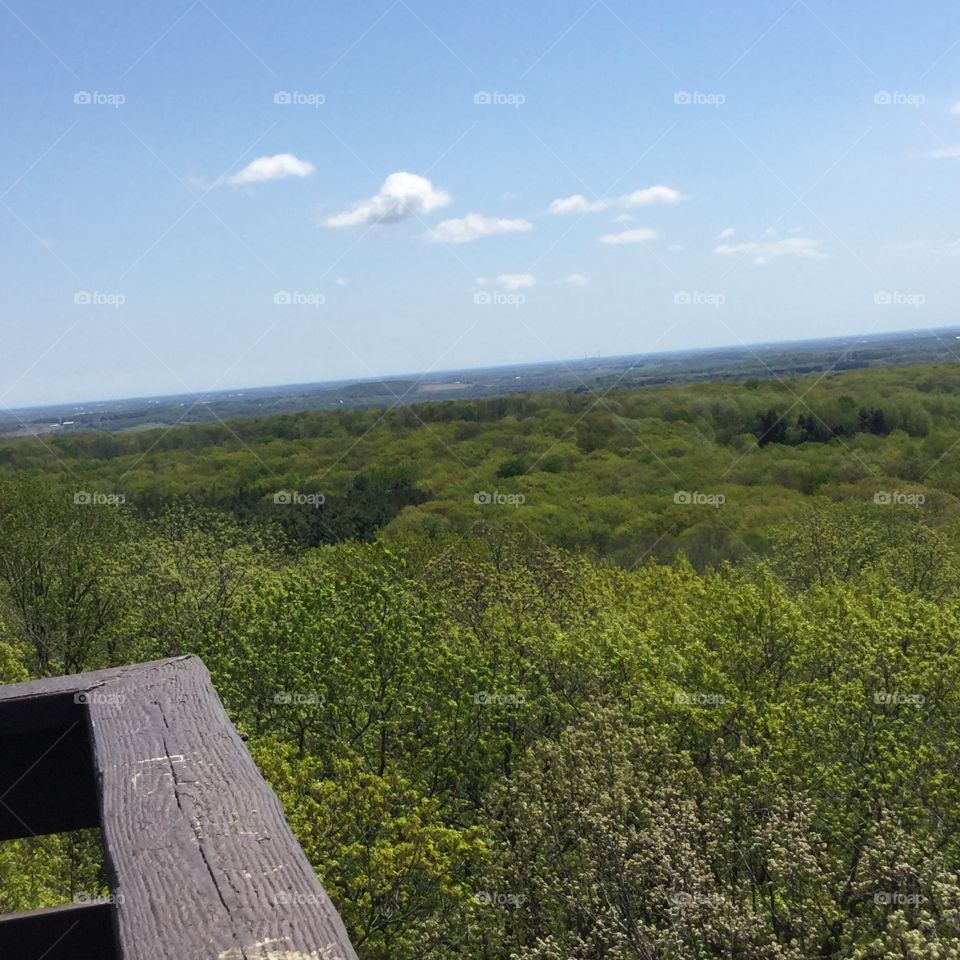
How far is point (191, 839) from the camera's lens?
2.12 m

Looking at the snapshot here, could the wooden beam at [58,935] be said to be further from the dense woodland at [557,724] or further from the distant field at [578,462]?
the distant field at [578,462]

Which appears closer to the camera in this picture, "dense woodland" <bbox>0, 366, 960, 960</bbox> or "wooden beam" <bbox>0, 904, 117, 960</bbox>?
"wooden beam" <bbox>0, 904, 117, 960</bbox>

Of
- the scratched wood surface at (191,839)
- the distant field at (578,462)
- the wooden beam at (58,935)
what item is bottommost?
the distant field at (578,462)

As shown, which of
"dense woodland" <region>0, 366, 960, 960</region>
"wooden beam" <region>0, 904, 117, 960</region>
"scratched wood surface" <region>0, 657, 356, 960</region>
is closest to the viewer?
"scratched wood surface" <region>0, 657, 356, 960</region>

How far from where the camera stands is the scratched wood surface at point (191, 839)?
1797 mm

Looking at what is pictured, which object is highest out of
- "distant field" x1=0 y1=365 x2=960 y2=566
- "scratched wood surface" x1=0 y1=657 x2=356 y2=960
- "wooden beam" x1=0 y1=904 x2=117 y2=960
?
"scratched wood surface" x1=0 y1=657 x2=356 y2=960

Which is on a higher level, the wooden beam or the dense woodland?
the wooden beam

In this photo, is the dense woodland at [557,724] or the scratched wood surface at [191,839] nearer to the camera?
the scratched wood surface at [191,839]

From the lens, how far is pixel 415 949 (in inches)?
687

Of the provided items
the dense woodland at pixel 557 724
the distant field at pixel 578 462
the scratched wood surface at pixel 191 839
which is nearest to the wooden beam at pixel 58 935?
the scratched wood surface at pixel 191 839

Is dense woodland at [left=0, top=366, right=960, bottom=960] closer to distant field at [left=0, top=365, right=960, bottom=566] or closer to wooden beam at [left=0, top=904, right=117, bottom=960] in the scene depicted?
wooden beam at [left=0, top=904, right=117, bottom=960]

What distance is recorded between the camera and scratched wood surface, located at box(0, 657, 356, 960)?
1.80 metres

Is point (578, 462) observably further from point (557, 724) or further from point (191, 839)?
point (191, 839)

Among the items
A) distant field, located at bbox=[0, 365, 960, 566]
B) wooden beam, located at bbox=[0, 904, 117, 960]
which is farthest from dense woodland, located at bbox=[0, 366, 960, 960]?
distant field, located at bbox=[0, 365, 960, 566]
